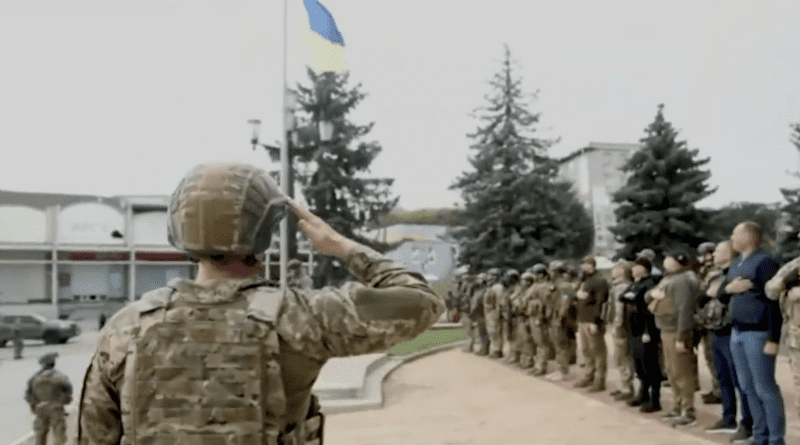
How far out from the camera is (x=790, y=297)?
6203 mm

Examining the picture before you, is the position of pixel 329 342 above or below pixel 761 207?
below

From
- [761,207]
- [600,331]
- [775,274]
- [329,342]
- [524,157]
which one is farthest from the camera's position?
[761,207]

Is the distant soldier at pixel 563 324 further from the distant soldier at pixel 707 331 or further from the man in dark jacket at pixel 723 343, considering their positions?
the man in dark jacket at pixel 723 343

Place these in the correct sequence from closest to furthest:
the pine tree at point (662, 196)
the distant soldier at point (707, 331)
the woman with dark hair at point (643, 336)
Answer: the distant soldier at point (707, 331) → the woman with dark hair at point (643, 336) → the pine tree at point (662, 196)

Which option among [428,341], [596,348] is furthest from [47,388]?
[428,341]

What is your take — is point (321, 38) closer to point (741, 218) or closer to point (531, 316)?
point (531, 316)

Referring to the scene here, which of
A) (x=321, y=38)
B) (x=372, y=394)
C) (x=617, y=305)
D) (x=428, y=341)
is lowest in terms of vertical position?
(x=428, y=341)

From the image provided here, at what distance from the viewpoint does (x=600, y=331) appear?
412 inches

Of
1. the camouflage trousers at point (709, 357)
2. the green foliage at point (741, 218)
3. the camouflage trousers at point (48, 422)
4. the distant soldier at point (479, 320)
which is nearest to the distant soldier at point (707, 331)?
the camouflage trousers at point (709, 357)

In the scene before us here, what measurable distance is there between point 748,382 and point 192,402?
5998 millimetres

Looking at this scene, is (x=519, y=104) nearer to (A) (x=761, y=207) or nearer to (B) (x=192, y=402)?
(A) (x=761, y=207)

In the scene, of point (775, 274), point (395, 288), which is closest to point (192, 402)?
point (395, 288)

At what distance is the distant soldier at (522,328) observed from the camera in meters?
13.9

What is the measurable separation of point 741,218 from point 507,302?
81.1 ft
